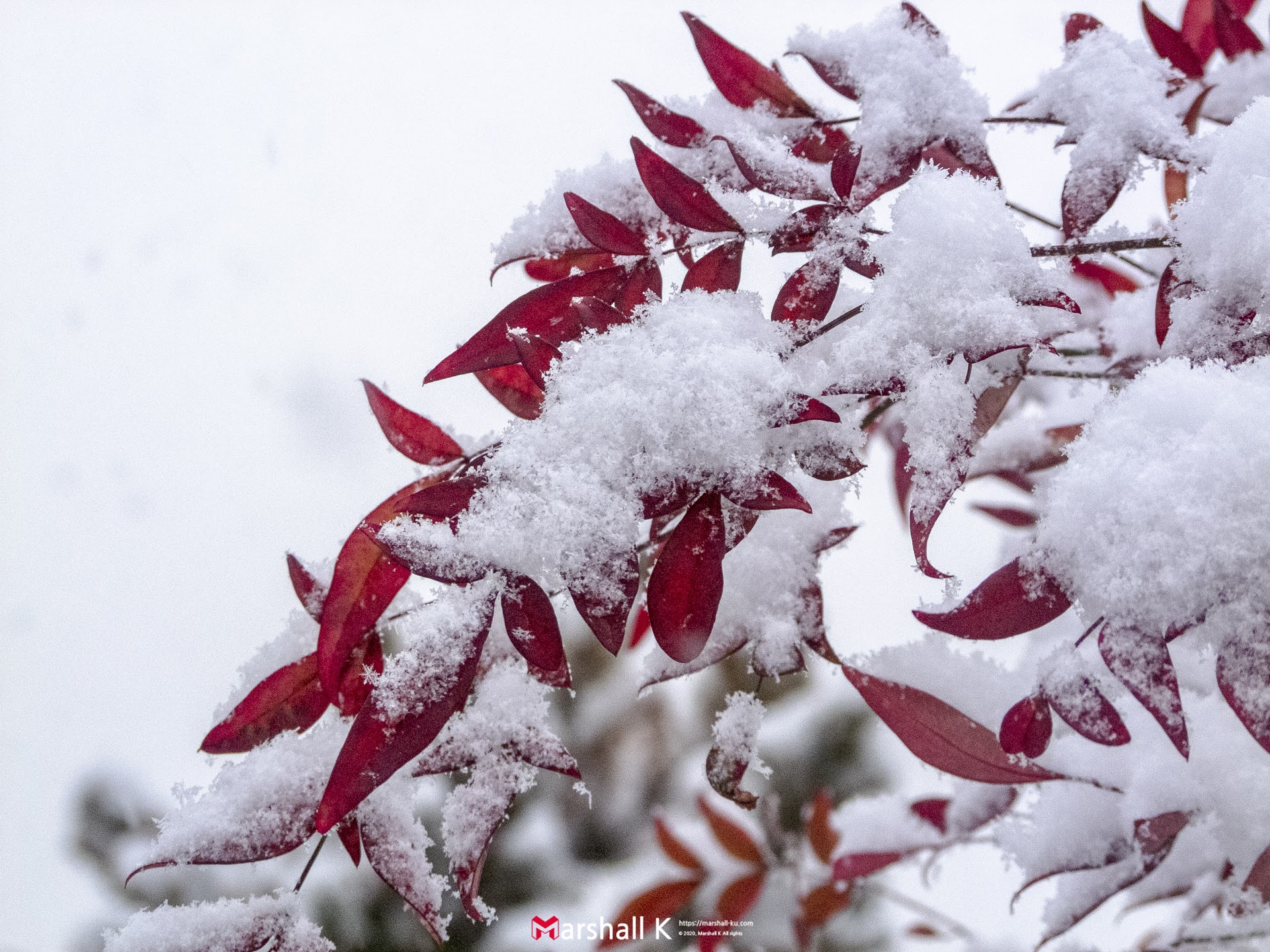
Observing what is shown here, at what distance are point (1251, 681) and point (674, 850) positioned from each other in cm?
80

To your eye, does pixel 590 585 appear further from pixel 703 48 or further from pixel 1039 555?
pixel 703 48

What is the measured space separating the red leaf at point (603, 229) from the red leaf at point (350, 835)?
290 millimetres

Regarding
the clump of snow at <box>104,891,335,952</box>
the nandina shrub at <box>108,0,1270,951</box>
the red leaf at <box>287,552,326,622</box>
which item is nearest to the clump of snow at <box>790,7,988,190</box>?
the nandina shrub at <box>108,0,1270,951</box>

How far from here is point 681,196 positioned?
380mm

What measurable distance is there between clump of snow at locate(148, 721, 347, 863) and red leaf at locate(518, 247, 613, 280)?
0.86 ft

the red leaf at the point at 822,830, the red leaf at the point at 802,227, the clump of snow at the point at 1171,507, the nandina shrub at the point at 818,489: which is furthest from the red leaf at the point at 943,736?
the red leaf at the point at 822,830

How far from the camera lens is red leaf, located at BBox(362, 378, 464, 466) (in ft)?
1.45

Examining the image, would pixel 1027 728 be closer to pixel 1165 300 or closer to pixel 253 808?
pixel 1165 300

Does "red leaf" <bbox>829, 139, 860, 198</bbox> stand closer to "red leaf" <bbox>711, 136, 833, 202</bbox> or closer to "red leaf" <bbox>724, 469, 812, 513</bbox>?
"red leaf" <bbox>711, 136, 833, 202</bbox>

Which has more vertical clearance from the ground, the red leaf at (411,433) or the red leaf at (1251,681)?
the red leaf at (411,433)

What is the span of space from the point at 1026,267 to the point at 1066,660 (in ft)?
0.53

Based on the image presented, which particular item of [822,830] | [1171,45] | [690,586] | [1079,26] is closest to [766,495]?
[690,586]

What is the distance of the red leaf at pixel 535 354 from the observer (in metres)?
0.34

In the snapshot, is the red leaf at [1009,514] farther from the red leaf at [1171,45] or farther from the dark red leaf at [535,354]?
the dark red leaf at [535,354]
